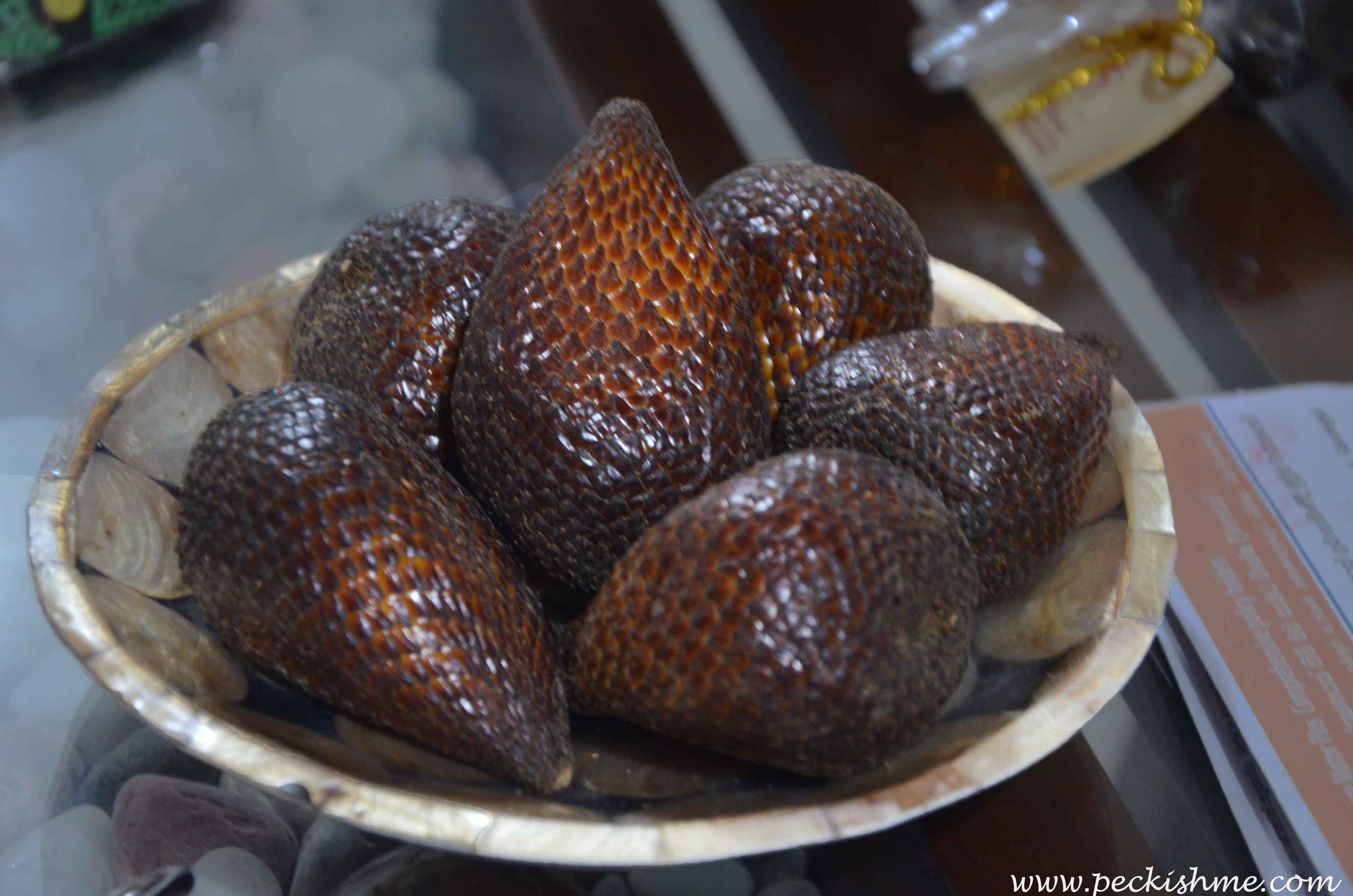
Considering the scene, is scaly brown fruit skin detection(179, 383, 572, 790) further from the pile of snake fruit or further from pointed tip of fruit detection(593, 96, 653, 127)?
pointed tip of fruit detection(593, 96, 653, 127)

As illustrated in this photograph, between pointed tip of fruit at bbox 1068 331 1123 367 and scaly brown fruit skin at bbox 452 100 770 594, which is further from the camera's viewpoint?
pointed tip of fruit at bbox 1068 331 1123 367

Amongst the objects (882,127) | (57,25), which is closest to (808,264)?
(882,127)

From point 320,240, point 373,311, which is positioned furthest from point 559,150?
point 373,311

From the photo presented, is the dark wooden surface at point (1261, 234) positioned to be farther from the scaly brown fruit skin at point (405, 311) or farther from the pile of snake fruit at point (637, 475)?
the scaly brown fruit skin at point (405, 311)

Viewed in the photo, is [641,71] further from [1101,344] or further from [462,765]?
[462,765]

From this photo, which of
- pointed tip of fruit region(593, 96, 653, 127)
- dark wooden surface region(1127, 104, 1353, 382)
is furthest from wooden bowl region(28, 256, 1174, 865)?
dark wooden surface region(1127, 104, 1353, 382)

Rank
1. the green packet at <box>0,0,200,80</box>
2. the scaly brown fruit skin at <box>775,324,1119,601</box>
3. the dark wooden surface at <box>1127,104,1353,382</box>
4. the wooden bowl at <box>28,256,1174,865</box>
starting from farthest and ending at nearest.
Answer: the green packet at <box>0,0,200,80</box> → the dark wooden surface at <box>1127,104,1353,382</box> → the scaly brown fruit skin at <box>775,324,1119,601</box> → the wooden bowl at <box>28,256,1174,865</box>
